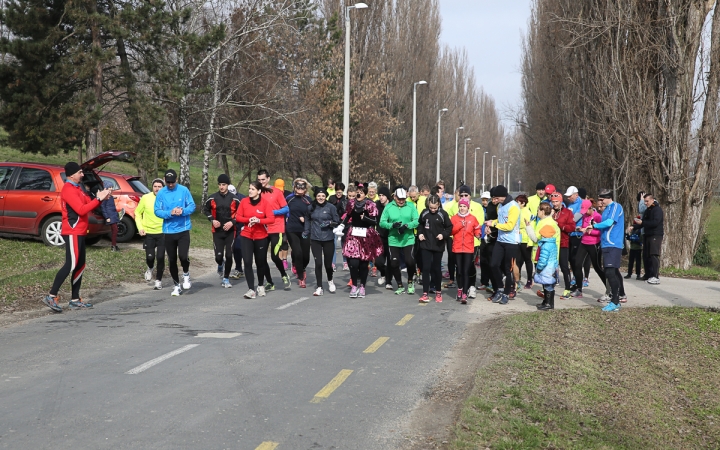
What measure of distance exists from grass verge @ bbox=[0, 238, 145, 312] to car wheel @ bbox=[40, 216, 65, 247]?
0.21 metres

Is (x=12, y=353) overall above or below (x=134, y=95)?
below

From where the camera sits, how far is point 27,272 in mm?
14680

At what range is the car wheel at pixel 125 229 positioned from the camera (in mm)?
20031

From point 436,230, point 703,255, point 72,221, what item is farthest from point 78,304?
point 703,255

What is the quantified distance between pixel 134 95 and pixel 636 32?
51.9 feet

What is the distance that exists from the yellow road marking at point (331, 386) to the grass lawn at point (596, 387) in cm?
121

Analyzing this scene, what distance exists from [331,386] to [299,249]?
7.35m

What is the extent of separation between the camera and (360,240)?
13.0m

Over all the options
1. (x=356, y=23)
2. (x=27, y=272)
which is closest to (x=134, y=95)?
(x=27, y=272)

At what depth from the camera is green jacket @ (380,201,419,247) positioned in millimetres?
12969

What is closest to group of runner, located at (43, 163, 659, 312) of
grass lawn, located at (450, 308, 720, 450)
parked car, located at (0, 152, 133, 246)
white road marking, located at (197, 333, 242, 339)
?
grass lawn, located at (450, 308, 720, 450)

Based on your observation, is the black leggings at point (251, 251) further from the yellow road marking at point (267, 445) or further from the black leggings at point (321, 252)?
the yellow road marking at point (267, 445)

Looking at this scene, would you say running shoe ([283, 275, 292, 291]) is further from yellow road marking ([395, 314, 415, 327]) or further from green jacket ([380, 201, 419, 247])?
yellow road marking ([395, 314, 415, 327])

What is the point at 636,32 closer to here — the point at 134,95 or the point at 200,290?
the point at 200,290
